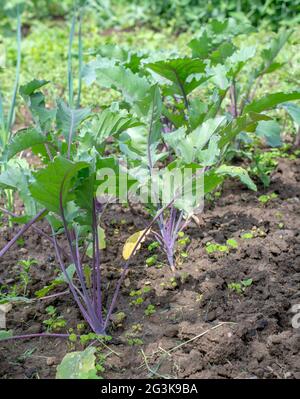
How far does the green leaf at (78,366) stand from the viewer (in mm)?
1913

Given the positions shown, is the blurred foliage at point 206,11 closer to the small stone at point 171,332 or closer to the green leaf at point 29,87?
the green leaf at point 29,87

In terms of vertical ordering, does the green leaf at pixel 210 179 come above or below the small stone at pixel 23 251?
above

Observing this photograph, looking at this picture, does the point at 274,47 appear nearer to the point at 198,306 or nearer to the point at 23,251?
the point at 198,306

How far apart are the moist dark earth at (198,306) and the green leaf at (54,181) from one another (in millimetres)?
531

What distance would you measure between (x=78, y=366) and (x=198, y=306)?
0.57 metres

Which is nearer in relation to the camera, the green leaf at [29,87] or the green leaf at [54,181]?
the green leaf at [54,181]

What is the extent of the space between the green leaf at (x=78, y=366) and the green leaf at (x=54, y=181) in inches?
18.0

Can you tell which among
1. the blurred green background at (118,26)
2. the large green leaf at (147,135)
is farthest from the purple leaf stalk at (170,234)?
the blurred green background at (118,26)

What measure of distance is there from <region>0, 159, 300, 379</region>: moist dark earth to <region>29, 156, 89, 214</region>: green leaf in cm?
53

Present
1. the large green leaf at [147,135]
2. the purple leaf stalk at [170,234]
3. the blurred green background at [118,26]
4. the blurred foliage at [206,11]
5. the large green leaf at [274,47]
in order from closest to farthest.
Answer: the large green leaf at [147,135] < the purple leaf stalk at [170,234] < the large green leaf at [274,47] < the blurred green background at [118,26] < the blurred foliage at [206,11]

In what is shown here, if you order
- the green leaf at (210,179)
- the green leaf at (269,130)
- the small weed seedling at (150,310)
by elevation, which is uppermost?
the green leaf at (269,130)

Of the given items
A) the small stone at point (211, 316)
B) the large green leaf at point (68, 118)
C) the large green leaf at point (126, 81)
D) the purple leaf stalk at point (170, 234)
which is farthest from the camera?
the large green leaf at point (126, 81)
